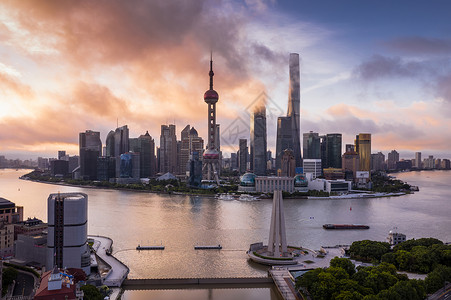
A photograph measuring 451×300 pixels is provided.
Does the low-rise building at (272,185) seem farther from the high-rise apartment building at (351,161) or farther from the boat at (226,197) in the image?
the high-rise apartment building at (351,161)

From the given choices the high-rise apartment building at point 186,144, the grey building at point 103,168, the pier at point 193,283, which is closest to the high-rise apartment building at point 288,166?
the high-rise apartment building at point 186,144

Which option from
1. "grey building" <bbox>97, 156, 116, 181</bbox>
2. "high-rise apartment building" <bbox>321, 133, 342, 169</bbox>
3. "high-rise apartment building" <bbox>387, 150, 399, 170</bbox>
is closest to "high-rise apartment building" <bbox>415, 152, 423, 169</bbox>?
"high-rise apartment building" <bbox>387, 150, 399, 170</bbox>

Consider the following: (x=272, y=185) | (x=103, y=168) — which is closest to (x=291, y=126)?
(x=272, y=185)

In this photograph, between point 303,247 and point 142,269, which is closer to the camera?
point 142,269

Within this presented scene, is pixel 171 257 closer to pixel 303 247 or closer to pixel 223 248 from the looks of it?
pixel 223 248

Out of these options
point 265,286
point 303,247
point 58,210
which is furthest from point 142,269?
point 303,247

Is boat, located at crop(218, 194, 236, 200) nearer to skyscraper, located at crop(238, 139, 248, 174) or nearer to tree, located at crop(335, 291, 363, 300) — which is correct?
tree, located at crop(335, 291, 363, 300)
